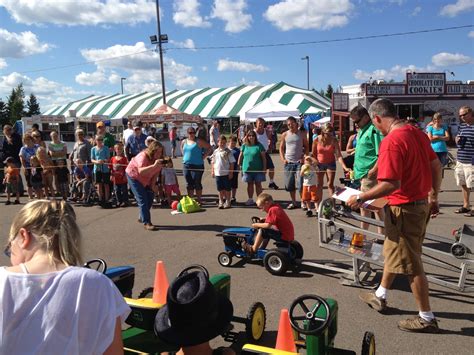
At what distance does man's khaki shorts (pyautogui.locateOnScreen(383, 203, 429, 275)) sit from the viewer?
4008mm

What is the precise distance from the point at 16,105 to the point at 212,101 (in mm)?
31854

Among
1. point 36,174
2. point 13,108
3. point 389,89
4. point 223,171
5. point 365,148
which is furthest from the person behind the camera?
point 13,108

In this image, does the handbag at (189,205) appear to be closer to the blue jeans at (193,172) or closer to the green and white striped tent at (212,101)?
the blue jeans at (193,172)

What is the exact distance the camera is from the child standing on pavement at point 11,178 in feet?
37.4

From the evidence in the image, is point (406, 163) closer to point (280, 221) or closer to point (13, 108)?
point (280, 221)

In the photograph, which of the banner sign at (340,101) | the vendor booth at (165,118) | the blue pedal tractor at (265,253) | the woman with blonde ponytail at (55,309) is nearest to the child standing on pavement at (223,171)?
the blue pedal tractor at (265,253)

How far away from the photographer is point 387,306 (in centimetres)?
465

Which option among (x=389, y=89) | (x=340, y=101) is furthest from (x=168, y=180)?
(x=340, y=101)

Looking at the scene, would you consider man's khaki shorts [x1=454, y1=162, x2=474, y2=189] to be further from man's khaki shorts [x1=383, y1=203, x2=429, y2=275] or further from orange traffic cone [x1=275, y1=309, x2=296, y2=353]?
orange traffic cone [x1=275, y1=309, x2=296, y2=353]

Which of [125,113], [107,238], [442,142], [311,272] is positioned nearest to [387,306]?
[311,272]

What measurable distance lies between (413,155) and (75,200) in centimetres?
960

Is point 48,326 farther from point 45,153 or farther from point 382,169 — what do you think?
point 45,153

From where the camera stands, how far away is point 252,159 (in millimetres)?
9891

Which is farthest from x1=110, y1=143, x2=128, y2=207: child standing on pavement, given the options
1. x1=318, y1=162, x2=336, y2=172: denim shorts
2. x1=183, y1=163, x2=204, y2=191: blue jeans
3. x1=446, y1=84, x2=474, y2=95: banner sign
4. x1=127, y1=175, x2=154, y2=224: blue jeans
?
x1=446, y1=84, x2=474, y2=95: banner sign
